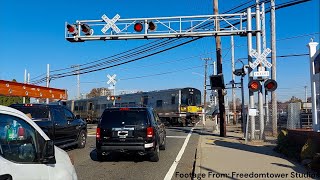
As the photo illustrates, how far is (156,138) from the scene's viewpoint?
12750 mm

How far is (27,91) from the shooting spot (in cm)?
2492

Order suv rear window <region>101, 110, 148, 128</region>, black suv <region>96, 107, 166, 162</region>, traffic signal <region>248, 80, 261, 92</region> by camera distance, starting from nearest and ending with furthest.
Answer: black suv <region>96, 107, 166, 162</region> < suv rear window <region>101, 110, 148, 128</region> < traffic signal <region>248, 80, 261, 92</region>

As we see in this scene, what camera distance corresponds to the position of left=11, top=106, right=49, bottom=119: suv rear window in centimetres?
1409

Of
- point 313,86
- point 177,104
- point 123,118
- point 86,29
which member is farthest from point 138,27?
point 177,104

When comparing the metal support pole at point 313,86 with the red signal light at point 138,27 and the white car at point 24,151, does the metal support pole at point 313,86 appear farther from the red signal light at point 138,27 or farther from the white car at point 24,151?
the white car at point 24,151

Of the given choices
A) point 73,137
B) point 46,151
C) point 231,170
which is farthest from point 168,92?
point 46,151

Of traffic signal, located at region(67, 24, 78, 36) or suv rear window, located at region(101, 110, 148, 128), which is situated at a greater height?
traffic signal, located at region(67, 24, 78, 36)

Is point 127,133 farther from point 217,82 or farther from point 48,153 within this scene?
point 217,82

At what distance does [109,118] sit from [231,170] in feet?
13.7

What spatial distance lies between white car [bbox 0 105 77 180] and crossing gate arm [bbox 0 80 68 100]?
1707 cm

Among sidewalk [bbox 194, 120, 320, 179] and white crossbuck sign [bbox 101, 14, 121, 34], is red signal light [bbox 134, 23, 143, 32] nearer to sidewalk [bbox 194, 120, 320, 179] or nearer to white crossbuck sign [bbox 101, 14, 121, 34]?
white crossbuck sign [bbox 101, 14, 121, 34]

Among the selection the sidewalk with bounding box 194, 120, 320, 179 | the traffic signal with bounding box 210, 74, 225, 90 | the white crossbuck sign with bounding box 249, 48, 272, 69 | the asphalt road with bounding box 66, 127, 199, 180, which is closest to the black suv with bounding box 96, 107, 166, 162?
the asphalt road with bounding box 66, 127, 199, 180

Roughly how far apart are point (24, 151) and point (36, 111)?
10.1 m

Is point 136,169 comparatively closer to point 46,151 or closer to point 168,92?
point 46,151
